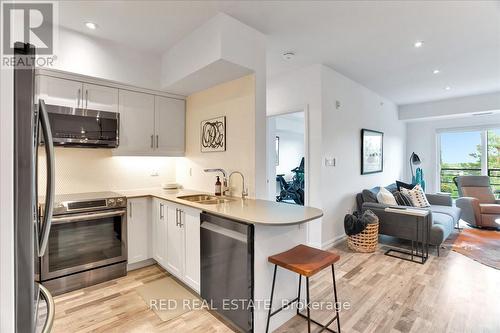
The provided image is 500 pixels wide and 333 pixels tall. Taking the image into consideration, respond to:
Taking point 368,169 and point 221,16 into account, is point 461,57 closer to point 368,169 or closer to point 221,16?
point 368,169

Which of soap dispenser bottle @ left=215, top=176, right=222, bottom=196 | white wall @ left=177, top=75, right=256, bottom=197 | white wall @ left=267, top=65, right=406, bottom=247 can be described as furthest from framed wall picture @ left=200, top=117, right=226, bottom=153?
white wall @ left=267, top=65, right=406, bottom=247

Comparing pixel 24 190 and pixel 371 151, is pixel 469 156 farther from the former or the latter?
pixel 24 190

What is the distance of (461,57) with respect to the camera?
3.39 m

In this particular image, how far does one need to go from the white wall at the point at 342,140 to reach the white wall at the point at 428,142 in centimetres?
213

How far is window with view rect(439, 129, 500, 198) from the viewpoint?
18.7 feet

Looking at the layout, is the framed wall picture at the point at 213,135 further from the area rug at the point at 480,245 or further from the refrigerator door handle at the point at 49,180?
the area rug at the point at 480,245

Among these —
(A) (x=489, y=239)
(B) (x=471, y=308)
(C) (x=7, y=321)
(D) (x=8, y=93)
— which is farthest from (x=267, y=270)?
(A) (x=489, y=239)

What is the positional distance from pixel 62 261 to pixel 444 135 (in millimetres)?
8208

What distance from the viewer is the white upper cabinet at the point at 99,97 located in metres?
2.83

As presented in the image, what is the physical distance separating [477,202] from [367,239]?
119 inches

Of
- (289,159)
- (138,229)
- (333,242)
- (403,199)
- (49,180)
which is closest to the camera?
(49,180)

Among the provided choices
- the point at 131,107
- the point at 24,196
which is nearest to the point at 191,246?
the point at 24,196

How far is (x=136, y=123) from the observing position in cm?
322

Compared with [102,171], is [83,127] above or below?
above
